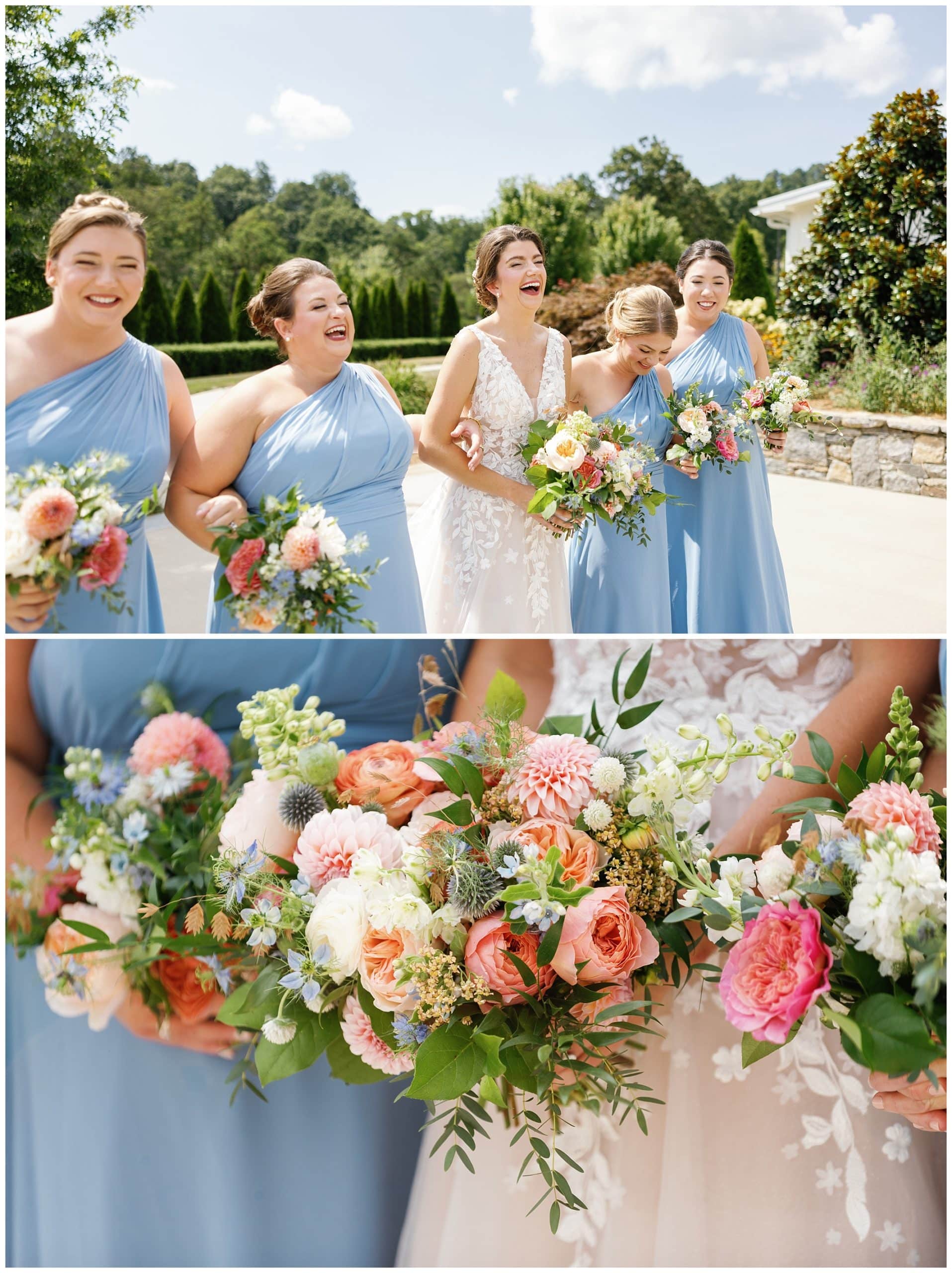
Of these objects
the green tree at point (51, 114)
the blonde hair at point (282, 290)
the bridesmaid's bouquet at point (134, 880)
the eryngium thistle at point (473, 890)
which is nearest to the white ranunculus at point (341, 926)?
the eryngium thistle at point (473, 890)

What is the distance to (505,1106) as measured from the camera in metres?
1.71

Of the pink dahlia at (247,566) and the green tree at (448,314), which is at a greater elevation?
the green tree at (448,314)

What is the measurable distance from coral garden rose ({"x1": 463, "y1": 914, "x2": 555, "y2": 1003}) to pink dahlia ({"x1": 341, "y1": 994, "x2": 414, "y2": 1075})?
27cm

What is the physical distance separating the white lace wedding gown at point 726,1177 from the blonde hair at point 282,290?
5.85ft

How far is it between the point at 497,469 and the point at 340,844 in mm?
1740

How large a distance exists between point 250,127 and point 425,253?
38.1 ft

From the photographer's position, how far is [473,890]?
5.09ft

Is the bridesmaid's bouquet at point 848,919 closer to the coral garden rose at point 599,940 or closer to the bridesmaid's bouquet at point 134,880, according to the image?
the coral garden rose at point 599,940

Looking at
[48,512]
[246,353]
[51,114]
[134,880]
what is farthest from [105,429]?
[246,353]

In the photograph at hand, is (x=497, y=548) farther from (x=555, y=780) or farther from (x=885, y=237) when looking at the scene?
(x=885, y=237)

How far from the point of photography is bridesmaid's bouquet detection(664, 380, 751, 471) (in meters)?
3.36

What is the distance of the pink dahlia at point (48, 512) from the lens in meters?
2.03

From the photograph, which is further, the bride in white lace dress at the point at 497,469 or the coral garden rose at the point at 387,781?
the bride in white lace dress at the point at 497,469

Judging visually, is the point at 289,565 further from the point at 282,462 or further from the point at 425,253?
the point at 425,253
